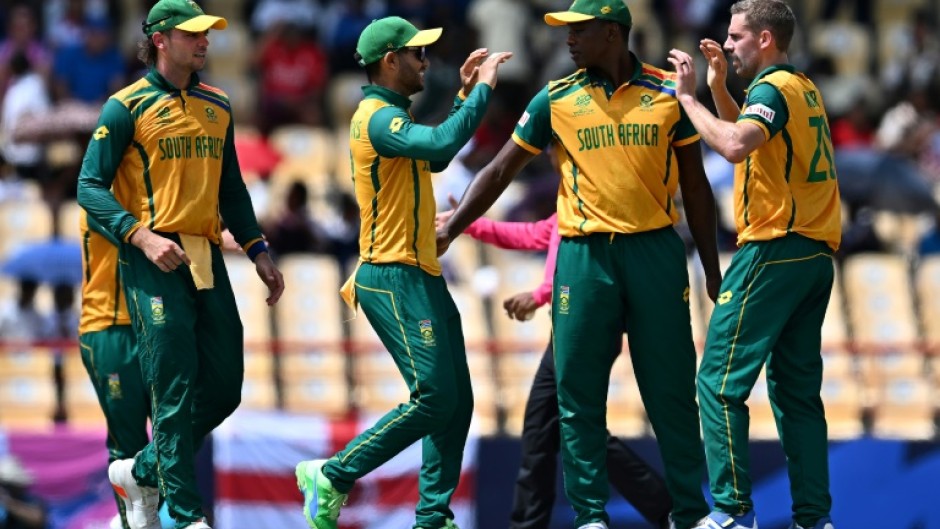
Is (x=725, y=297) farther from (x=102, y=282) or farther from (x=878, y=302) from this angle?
(x=878, y=302)

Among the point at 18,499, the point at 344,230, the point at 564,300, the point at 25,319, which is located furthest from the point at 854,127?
the point at 564,300

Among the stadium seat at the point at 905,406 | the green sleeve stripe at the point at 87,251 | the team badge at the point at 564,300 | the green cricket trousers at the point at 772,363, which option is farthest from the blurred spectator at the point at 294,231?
the green cricket trousers at the point at 772,363

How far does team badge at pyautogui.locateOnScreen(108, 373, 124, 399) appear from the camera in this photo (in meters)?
Result: 10.1

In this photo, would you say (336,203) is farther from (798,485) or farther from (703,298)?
(798,485)

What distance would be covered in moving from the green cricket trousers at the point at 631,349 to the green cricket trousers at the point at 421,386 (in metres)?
0.59

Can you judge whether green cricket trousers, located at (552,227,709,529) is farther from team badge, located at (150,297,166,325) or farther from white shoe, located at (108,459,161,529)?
white shoe, located at (108,459,161,529)

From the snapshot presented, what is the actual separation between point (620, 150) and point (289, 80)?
33.9 feet

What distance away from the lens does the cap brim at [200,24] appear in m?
9.37

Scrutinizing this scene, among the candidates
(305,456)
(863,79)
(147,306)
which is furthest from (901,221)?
(147,306)

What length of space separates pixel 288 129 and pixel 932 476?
8.39 metres

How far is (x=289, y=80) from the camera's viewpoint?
18.9 metres

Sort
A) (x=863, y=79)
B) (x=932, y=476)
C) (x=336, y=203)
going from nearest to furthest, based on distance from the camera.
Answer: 1. (x=932, y=476)
2. (x=336, y=203)
3. (x=863, y=79)

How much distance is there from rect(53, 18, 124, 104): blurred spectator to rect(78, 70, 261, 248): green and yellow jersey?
8.78m

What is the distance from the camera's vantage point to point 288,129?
18.5m
